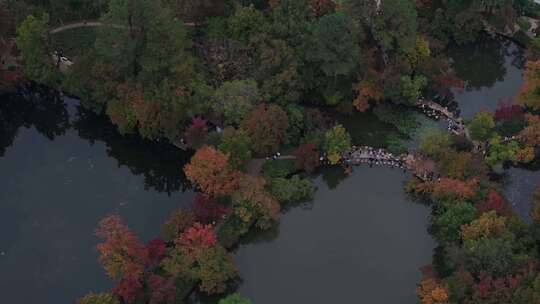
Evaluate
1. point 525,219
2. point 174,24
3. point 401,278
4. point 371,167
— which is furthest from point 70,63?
point 525,219

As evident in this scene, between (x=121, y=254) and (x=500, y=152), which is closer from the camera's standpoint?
(x=121, y=254)

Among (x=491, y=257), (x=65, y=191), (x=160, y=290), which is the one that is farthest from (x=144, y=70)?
(x=491, y=257)

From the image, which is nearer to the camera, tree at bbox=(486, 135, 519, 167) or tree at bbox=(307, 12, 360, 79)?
tree at bbox=(486, 135, 519, 167)

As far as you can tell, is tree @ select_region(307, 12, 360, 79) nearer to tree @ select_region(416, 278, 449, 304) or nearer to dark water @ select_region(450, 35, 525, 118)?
dark water @ select_region(450, 35, 525, 118)

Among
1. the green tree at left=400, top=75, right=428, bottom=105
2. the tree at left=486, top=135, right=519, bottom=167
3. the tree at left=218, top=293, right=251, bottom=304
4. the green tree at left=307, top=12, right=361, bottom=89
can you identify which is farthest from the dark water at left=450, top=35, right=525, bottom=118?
the tree at left=218, top=293, right=251, bottom=304

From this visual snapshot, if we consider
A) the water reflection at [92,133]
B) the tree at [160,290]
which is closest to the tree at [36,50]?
the water reflection at [92,133]

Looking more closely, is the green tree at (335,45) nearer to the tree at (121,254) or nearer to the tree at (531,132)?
the tree at (531,132)

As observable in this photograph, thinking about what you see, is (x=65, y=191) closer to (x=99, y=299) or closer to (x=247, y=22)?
(x=99, y=299)
